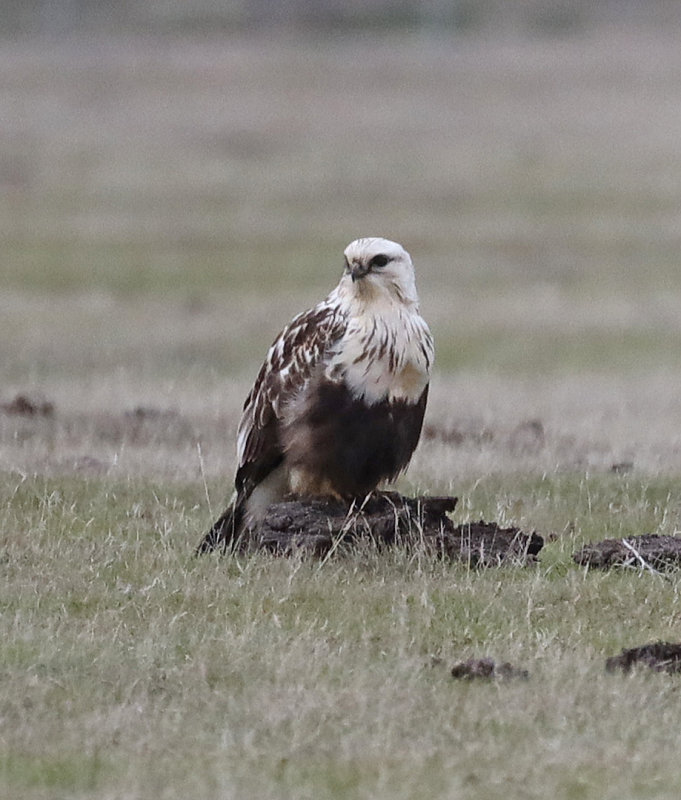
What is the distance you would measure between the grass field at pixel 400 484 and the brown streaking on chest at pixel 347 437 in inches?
21.2

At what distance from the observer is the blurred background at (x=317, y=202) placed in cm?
1923

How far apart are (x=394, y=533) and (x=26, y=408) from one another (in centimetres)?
535

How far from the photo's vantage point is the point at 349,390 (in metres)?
8.62

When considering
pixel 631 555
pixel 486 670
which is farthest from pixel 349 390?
pixel 486 670

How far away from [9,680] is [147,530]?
2466 millimetres

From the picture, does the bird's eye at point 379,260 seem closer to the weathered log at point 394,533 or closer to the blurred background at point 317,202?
the weathered log at point 394,533

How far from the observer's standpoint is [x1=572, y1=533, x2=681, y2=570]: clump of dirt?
845 centimetres

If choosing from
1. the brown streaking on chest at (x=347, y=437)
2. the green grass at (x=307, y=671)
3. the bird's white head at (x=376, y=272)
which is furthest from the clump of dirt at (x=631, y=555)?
the bird's white head at (x=376, y=272)

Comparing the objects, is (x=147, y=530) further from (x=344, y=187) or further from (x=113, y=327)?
(x=344, y=187)

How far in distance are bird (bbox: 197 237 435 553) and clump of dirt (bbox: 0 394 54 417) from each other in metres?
4.47

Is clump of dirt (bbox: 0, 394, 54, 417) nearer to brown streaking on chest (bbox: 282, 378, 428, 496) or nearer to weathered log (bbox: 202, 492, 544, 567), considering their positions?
brown streaking on chest (bbox: 282, 378, 428, 496)

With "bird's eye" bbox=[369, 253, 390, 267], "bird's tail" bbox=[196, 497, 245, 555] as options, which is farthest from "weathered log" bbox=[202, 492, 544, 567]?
"bird's eye" bbox=[369, 253, 390, 267]

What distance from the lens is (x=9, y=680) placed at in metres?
6.71

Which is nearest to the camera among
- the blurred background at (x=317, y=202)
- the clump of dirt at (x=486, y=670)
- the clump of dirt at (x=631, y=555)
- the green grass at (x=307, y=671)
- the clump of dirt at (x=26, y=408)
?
the green grass at (x=307, y=671)
